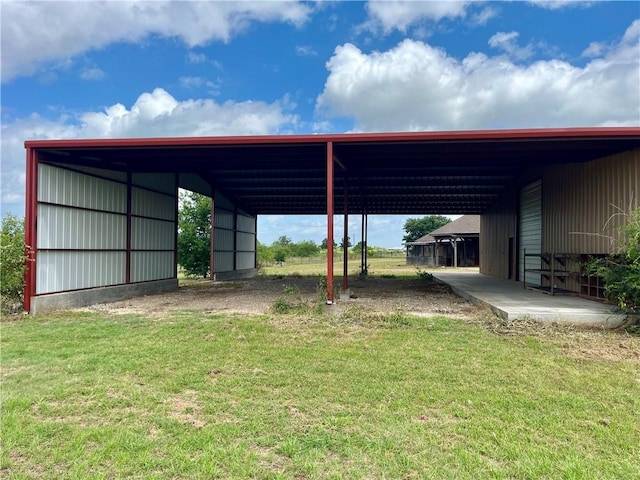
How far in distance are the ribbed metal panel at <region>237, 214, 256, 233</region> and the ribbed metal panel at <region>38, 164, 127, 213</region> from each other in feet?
33.1

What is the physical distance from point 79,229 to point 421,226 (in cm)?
5198

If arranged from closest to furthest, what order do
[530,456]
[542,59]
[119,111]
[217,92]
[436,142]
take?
1. [530,456]
2. [436,142]
3. [542,59]
4. [119,111]
5. [217,92]

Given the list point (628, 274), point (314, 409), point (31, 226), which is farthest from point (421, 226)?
point (314, 409)

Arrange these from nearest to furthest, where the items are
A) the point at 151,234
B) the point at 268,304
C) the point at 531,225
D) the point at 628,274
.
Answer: the point at 628,274 < the point at 268,304 < the point at 151,234 < the point at 531,225

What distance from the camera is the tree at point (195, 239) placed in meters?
21.3

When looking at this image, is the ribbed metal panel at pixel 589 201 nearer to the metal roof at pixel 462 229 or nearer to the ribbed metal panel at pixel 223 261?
the ribbed metal panel at pixel 223 261

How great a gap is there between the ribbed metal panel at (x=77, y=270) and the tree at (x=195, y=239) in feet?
29.5

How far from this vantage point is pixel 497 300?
32.0 ft

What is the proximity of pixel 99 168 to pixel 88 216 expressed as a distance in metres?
1.44

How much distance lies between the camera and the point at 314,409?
3.63 meters

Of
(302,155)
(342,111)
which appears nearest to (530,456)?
(302,155)

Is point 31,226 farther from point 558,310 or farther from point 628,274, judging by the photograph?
point 628,274

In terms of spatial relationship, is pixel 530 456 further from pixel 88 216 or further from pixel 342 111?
pixel 342 111

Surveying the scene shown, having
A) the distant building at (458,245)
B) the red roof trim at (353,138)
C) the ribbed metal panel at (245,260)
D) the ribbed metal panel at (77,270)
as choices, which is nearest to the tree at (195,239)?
the ribbed metal panel at (245,260)
